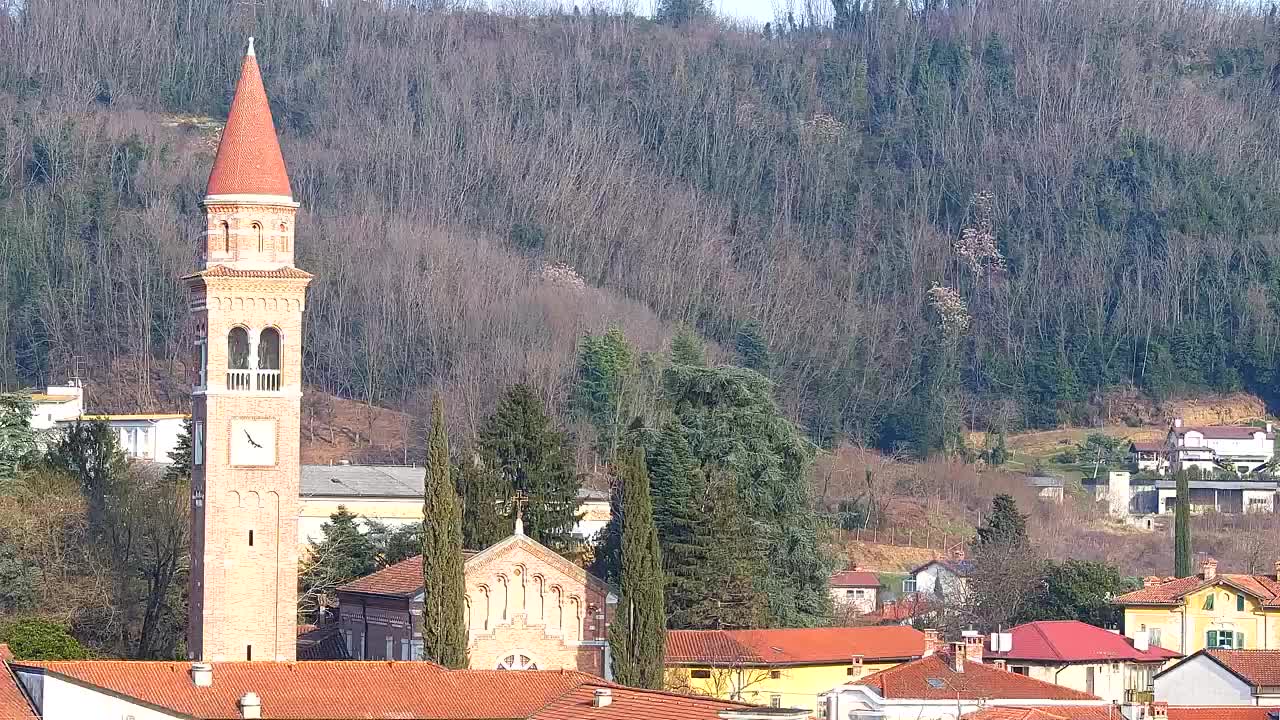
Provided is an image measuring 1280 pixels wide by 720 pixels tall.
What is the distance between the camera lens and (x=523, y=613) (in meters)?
53.9

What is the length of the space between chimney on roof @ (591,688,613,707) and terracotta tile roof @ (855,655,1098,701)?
469 inches

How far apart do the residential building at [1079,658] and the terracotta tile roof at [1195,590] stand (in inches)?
188

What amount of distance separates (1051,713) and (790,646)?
14.7 metres

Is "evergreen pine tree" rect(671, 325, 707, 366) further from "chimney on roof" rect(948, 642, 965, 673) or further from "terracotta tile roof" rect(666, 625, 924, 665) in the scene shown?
"chimney on roof" rect(948, 642, 965, 673)

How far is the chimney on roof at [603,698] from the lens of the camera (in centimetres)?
3903

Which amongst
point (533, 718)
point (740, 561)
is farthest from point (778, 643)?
point (533, 718)

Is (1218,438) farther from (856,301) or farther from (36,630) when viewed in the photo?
(36,630)

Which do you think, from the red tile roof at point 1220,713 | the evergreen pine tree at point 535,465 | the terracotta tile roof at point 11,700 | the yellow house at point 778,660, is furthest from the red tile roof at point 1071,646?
the terracotta tile roof at point 11,700

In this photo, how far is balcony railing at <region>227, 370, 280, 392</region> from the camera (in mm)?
51719

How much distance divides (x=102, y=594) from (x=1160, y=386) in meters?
80.6

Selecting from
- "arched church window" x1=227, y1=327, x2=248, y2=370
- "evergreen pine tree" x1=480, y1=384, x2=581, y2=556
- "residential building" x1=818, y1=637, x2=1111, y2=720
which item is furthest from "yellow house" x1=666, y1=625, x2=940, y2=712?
"arched church window" x1=227, y1=327, x2=248, y2=370

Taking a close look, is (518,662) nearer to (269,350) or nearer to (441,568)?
(441,568)

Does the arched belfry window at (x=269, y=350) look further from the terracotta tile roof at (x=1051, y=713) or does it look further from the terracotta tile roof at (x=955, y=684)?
the terracotta tile roof at (x=1051, y=713)

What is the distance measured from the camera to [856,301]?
135 meters
